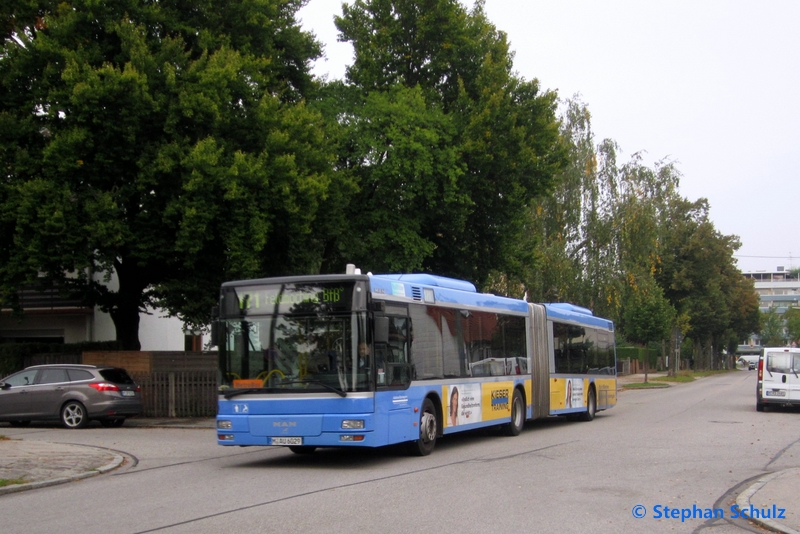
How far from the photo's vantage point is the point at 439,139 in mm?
26766

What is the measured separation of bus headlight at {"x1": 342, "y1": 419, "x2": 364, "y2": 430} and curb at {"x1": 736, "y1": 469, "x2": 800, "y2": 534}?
16.7ft

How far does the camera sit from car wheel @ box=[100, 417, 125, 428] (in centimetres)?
2166

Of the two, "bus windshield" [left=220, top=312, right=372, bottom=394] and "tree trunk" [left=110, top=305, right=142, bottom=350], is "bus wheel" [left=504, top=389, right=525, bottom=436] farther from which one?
"tree trunk" [left=110, top=305, right=142, bottom=350]

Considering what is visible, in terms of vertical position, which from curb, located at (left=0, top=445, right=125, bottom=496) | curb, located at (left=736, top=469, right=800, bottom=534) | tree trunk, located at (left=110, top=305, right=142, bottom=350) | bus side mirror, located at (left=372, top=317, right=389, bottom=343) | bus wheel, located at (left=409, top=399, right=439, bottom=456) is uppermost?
tree trunk, located at (left=110, top=305, right=142, bottom=350)

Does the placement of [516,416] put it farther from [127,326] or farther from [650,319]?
[650,319]

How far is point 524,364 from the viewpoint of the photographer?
19109mm

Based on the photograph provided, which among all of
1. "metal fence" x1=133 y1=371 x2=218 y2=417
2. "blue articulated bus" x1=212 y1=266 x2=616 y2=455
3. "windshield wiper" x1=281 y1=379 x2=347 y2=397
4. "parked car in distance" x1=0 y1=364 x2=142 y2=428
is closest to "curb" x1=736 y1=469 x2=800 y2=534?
"blue articulated bus" x1=212 y1=266 x2=616 y2=455

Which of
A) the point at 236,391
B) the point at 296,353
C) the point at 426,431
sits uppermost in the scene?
the point at 296,353

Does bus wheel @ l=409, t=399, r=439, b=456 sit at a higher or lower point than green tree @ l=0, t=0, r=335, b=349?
lower

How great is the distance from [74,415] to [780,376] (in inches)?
758

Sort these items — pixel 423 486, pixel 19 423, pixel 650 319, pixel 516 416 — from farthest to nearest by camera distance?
1. pixel 650 319
2. pixel 19 423
3. pixel 516 416
4. pixel 423 486

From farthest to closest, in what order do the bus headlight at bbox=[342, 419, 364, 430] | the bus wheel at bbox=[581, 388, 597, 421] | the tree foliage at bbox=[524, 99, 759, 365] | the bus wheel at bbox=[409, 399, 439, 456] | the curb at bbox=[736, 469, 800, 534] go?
the tree foliage at bbox=[524, 99, 759, 365]
the bus wheel at bbox=[581, 388, 597, 421]
the bus wheel at bbox=[409, 399, 439, 456]
the bus headlight at bbox=[342, 419, 364, 430]
the curb at bbox=[736, 469, 800, 534]

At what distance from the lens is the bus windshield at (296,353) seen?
12.6 metres

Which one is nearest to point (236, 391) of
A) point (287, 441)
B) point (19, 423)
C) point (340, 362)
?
point (287, 441)
